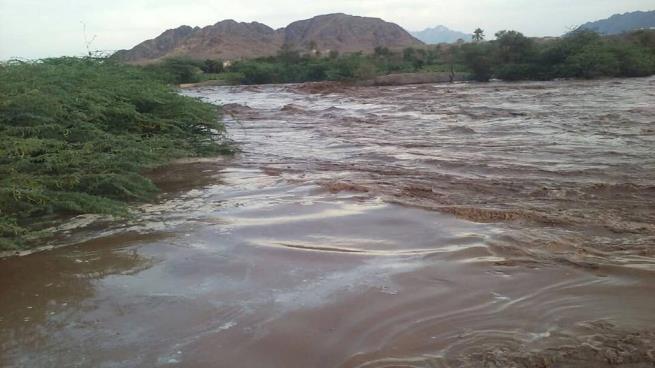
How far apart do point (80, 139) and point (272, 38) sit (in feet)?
344

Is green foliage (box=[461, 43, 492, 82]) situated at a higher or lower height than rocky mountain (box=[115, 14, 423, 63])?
lower

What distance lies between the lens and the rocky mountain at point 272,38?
9594cm

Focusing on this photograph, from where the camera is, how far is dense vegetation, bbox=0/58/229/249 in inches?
191

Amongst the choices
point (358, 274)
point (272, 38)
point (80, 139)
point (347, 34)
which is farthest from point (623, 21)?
point (358, 274)

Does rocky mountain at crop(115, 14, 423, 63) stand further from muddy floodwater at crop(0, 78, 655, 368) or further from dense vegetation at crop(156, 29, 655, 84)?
muddy floodwater at crop(0, 78, 655, 368)

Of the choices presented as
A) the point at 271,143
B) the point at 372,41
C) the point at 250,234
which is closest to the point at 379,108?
the point at 271,143

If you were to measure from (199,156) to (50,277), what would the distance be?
4.98m

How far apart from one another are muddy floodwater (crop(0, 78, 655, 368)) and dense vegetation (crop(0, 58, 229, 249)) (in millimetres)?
319

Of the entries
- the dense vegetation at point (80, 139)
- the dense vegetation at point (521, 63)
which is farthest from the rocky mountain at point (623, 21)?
the dense vegetation at point (80, 139)

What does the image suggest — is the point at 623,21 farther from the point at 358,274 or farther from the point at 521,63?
the point at 358,274

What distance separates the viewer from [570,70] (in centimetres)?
2703

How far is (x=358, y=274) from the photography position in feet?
11.6

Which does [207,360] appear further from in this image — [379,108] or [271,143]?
[379,108]

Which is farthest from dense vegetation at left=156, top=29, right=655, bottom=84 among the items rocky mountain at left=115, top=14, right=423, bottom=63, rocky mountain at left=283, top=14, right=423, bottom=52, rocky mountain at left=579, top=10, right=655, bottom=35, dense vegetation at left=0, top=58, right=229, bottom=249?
rocky mountain at left=579, top=10, right=655, bottom=35
